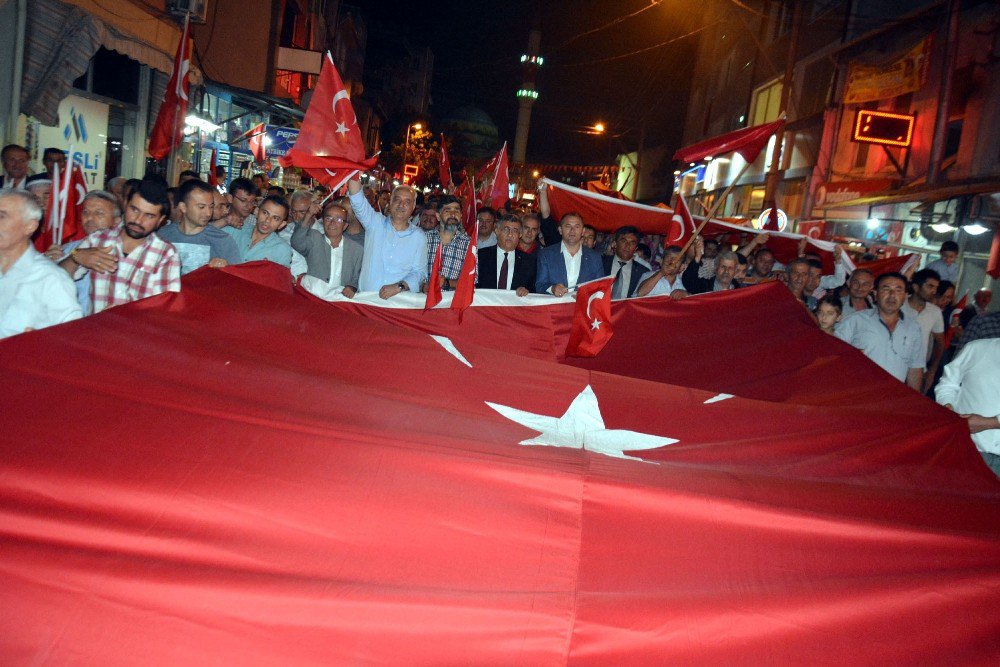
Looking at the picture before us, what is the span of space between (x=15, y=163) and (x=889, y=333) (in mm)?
A: 7506

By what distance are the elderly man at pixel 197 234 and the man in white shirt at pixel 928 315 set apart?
18.8 ft

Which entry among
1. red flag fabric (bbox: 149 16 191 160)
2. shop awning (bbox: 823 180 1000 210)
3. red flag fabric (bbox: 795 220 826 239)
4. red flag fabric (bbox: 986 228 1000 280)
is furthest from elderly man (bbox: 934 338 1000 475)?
red flag fabric (bbox: 795 220 826 239)

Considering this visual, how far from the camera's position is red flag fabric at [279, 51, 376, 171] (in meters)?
5.95

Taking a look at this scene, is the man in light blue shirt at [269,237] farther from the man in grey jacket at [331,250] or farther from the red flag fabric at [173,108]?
the red flag fabric at [173,108]

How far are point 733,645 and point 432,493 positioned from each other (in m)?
1.04

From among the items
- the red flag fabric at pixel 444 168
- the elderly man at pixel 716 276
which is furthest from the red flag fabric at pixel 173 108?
the red flag fabric at pixel 444 168

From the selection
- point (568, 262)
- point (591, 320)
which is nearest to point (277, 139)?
point (568, 262)

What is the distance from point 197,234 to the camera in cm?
512

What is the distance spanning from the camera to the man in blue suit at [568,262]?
6.46m

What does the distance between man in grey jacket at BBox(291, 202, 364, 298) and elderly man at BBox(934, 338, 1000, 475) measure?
4.08 metres

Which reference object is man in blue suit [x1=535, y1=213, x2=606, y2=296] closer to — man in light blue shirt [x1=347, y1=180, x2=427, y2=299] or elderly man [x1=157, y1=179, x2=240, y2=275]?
man in light blue shirt [x1=347, y1=180, x2=427, y2=299]

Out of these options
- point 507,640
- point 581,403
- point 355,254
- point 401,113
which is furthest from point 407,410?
point 401,113

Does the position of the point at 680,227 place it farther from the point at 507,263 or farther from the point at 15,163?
the point at 15,163

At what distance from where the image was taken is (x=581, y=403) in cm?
423
